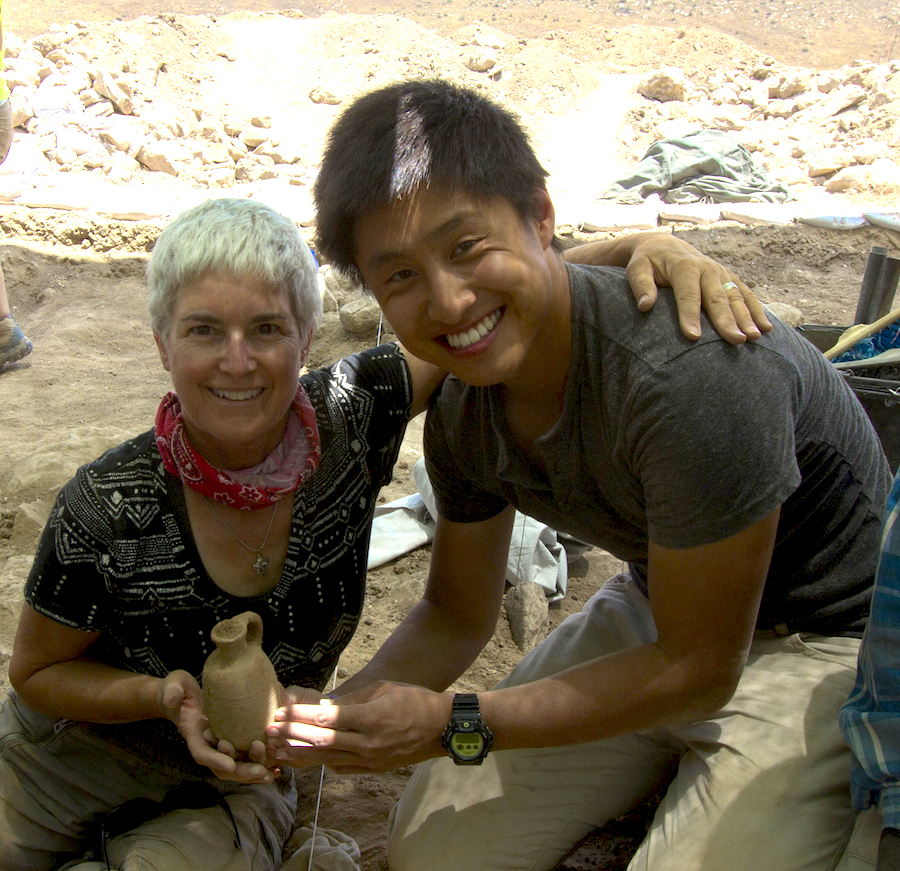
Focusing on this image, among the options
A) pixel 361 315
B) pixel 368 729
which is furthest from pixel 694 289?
pixel 361 315

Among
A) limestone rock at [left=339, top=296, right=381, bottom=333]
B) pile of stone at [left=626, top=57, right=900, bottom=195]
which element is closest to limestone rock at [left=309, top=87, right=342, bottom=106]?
pile of stone at [left=626, top=57, right=900, bottom=195]

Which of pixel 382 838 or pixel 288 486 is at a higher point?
pixel 288 486

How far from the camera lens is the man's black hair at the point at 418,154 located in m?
1.63

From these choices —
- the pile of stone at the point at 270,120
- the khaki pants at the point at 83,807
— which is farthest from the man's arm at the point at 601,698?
the pile of stone at the point at 270,120

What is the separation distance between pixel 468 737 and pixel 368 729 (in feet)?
0.74

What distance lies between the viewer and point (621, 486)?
1799 mm

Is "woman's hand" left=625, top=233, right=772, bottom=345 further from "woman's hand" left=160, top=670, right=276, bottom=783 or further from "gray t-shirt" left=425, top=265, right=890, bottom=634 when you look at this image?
"woman's hand" left=160, top=670, right=276, bottom=783

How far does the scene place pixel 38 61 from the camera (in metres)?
11.8

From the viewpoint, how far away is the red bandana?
1924mm

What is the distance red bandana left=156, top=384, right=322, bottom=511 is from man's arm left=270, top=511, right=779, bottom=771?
20.7 inches

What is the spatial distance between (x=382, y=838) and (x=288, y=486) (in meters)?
1.26

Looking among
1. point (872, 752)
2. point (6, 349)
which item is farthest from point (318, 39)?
point (872, 752)

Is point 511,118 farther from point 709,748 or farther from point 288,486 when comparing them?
point 709,748

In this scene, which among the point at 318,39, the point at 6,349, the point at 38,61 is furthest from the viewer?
the point at 318,39
